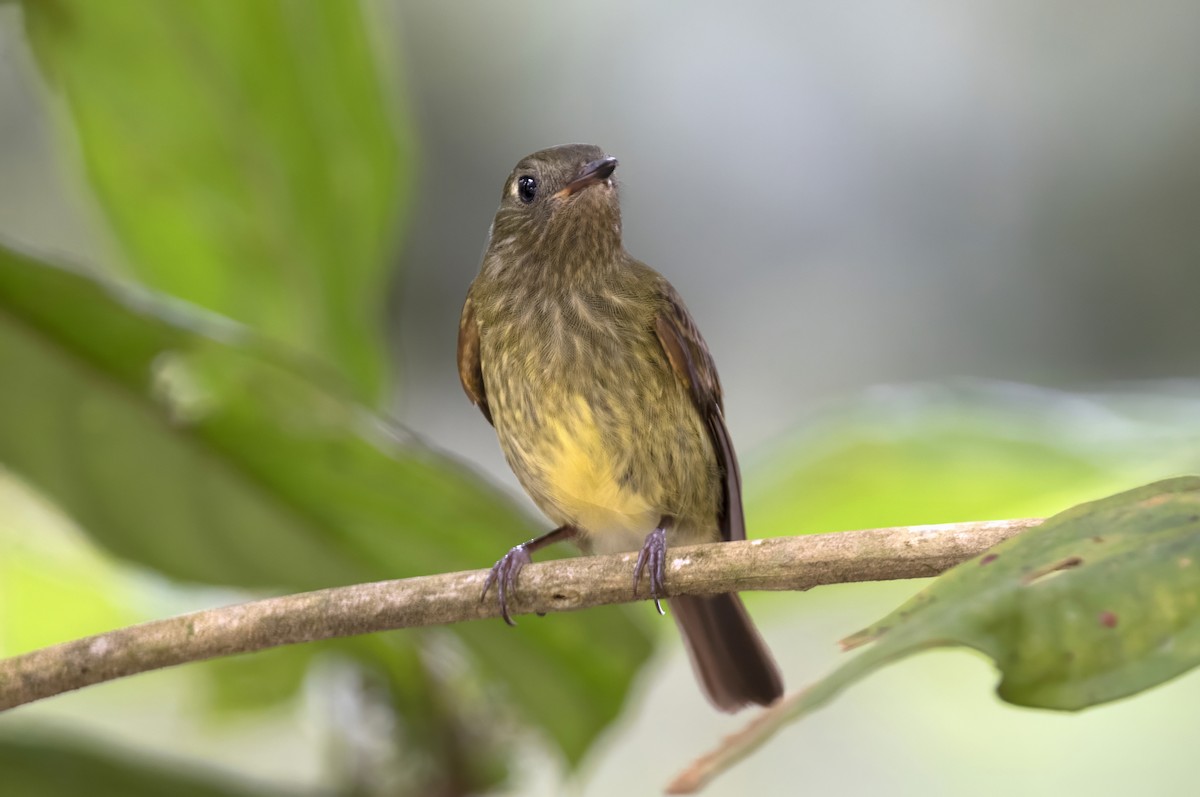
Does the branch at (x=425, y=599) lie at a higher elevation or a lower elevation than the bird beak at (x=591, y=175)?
lower

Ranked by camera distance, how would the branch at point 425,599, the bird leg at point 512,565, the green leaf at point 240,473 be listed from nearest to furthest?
the branch at point 425,599 → the bird leg at point 512,565 → the green leaf at point 240,473

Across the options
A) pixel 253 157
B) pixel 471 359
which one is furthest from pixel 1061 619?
pixel 253 157

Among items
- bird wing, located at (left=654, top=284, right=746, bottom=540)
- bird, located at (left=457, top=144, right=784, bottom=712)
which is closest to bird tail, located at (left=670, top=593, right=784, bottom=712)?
bird, located at (left=457, top=144, right=784, bottom=712)

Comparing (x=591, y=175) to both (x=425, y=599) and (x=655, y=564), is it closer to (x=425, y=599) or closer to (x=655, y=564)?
(x=655, y=564)

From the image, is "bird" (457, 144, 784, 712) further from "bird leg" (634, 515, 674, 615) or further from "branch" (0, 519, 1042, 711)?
"branch" (0, 519, 1042, 711)

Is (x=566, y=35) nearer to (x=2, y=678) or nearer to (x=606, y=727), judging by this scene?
(x=606, y=727)

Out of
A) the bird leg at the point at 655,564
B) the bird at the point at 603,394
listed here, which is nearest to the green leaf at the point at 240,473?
the bird at the point at 603,394

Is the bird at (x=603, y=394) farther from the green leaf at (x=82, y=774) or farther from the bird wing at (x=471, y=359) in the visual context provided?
the green leaf at (x=82, y=774)
